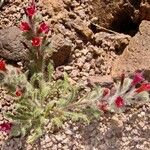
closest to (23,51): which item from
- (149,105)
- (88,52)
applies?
(88,52)

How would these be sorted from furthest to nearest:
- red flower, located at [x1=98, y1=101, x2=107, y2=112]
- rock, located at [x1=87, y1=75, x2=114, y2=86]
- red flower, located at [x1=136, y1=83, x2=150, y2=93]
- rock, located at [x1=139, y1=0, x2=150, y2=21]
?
1. rock, located at [x1=139, y1=0, x2=150, y2=21]
2. rock, located at [x1=87, y1=75, x2=114, y2=86]
3. red flower, located at [x1=98, y1=101, x2=107, y2=112]
4. red flower, located at [x1=136, y1=83, x2=150, y2=93]

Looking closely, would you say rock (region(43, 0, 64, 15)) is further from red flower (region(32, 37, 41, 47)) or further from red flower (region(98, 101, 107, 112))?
red flower (region(98, 101, 107, 112))

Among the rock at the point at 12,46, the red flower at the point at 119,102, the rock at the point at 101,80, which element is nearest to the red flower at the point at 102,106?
the red flower at the point at 119,102

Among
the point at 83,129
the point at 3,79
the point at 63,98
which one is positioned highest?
the point at 3,79

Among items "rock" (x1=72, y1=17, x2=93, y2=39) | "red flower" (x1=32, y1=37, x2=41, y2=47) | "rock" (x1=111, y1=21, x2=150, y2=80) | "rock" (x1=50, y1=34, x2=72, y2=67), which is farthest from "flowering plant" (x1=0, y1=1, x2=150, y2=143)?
"rock" (x1=72, y1=17, x2=93, y2=39)

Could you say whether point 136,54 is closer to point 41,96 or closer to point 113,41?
point 113,41

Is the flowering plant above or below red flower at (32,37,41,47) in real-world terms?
below

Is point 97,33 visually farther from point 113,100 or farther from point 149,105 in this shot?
point 113,100
